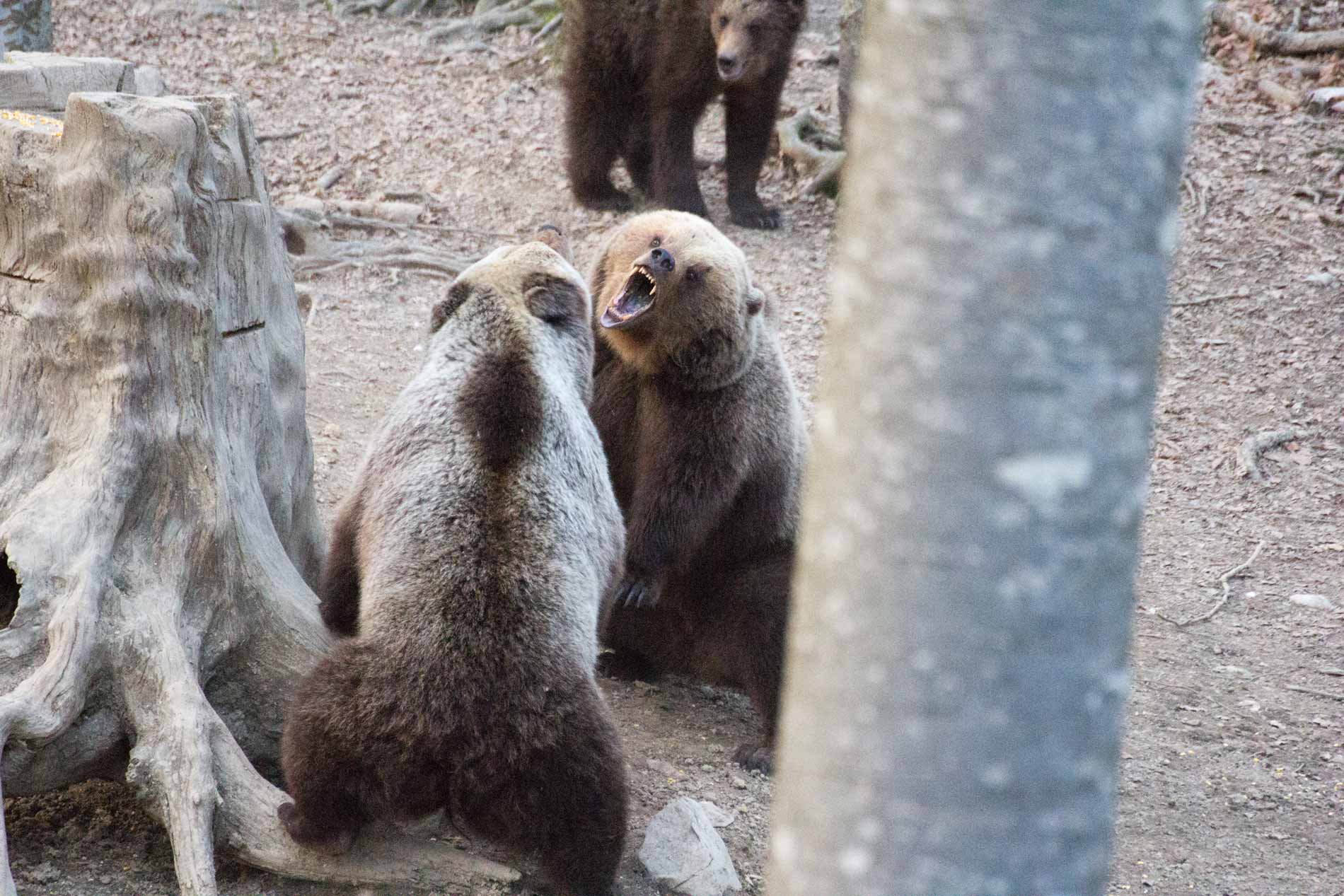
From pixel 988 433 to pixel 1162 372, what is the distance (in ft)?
24.7

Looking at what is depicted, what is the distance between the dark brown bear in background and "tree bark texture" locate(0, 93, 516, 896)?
6.00 m

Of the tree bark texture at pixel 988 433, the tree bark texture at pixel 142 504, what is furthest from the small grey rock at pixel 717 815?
the tree bark texture at pixel 988 433

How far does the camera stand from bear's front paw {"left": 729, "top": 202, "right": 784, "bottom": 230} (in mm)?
9680

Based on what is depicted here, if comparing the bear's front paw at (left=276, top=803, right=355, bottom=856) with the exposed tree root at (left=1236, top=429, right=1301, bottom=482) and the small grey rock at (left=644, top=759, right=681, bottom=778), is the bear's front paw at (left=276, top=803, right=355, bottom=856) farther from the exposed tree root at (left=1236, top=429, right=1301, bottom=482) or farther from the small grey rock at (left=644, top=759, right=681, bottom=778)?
the exposed tree root at (left=1236, top=429, right=1301, bottom=482)

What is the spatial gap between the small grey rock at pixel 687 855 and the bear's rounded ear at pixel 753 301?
5.82 feet

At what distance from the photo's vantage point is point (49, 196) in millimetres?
3414

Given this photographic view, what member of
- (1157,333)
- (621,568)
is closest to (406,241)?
(621,568)

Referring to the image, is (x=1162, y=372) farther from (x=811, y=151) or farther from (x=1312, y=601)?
(x=811, y=151)

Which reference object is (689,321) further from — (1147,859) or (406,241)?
(406,241)

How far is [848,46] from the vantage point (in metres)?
10.1

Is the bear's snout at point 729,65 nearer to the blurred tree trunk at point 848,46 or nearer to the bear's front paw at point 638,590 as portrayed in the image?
the blurred tree trunk at point 848,46

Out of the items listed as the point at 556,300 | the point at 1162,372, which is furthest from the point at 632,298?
the point at 1162,372

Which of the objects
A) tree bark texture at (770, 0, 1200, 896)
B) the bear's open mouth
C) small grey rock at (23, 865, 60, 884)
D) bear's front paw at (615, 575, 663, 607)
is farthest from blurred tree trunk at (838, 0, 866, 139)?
tree bark texture at (770, 0, 1200, 896)

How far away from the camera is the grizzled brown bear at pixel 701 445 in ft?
14.6
